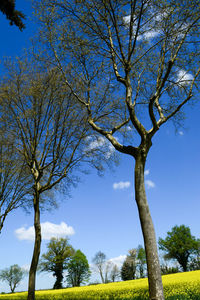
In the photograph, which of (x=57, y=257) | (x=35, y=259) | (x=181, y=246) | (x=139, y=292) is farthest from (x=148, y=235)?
(x=181, y=246)

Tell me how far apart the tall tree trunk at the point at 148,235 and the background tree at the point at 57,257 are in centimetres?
4323

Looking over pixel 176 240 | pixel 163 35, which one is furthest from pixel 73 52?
pixel 176 240

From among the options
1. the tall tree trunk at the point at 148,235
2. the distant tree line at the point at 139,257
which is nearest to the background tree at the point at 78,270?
the distant tree line at the point at 139,257

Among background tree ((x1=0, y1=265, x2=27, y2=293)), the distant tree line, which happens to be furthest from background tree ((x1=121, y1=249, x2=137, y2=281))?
background tree ((x1=0, y1=265, x2=27, y2=293))

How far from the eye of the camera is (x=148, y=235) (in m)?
6.34

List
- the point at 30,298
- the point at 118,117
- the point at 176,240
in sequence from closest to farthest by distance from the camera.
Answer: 1. the point at 30,298
2. the point at 118,117
3. the point at 176,240

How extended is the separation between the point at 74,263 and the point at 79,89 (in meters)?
55.1

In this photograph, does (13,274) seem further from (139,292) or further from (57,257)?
(139,292)

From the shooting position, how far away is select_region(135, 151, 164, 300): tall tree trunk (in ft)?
19.0

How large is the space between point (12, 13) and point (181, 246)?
61.2 metres

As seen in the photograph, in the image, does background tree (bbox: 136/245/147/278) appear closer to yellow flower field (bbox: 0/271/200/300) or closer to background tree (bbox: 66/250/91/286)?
background tree (bbox: 66/250/91/286)

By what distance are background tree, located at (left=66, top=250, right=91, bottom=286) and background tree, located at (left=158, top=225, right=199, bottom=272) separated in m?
19.8

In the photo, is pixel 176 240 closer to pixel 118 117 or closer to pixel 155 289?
pixel 118 117

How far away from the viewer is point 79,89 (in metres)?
12.7
